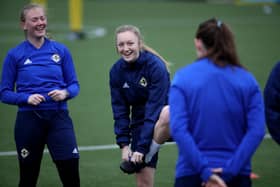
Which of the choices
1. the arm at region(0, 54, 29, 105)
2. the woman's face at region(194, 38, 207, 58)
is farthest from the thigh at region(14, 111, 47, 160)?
the woman's face at region(194, 38, 207, 58)

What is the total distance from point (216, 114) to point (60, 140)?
6.73 ft

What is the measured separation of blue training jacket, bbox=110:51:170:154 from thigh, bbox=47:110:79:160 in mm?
406

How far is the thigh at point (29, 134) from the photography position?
6230 mm

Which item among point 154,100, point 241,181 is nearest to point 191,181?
point 241,181

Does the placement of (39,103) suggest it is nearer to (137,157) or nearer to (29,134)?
(29,134)

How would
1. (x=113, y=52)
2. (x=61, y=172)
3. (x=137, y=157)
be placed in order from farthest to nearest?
(x=113, y=52) → (x=61, y=172) → (x=137, y=157)

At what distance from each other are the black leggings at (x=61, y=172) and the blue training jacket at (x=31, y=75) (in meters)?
0.48

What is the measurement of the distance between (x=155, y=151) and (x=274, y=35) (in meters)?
14.6

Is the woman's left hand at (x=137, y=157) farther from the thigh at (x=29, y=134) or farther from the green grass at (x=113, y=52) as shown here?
the green grass at (x=113, y=52)

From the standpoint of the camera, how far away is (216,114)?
4570 mm

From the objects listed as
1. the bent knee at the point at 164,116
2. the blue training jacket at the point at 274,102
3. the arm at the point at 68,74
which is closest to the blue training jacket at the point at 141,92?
the bent knee at the point at 164,116

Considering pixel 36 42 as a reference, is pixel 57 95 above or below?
below

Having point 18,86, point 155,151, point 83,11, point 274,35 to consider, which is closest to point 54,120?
point 18,86

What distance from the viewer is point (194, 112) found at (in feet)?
15.1
